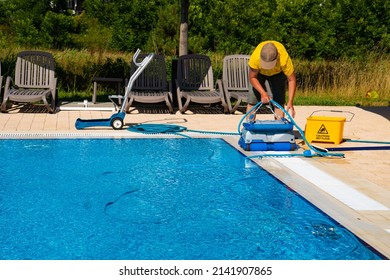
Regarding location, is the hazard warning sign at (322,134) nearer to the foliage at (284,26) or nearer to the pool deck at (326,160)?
the pool deck at (326,160)

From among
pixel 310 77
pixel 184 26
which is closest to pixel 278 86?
pixel 184 26

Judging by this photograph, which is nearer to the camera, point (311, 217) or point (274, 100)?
point (311, 217)

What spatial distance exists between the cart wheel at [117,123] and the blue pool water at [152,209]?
1009 mm

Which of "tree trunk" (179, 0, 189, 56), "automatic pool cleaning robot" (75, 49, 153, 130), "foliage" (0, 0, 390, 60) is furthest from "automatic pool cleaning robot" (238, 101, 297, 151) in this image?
"foliage" (0, 0, 390, 60)

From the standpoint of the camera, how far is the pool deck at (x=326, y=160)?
203 inches

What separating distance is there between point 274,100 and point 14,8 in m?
31.6

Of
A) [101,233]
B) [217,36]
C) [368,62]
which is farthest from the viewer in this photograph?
[217,36]

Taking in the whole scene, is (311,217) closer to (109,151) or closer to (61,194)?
(61,194)

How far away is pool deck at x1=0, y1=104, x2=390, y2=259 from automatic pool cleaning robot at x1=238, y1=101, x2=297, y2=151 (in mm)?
148

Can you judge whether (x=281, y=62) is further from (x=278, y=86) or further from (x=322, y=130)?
(x=322, y=130)

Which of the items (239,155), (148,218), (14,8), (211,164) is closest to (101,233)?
(148,218)

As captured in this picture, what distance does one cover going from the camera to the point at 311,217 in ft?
17.3

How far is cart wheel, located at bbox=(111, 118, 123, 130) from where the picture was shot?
905 centimetres

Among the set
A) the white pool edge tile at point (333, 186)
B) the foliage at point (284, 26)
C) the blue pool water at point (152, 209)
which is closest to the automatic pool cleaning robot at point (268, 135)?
the blue pool water at point (152, 209)
